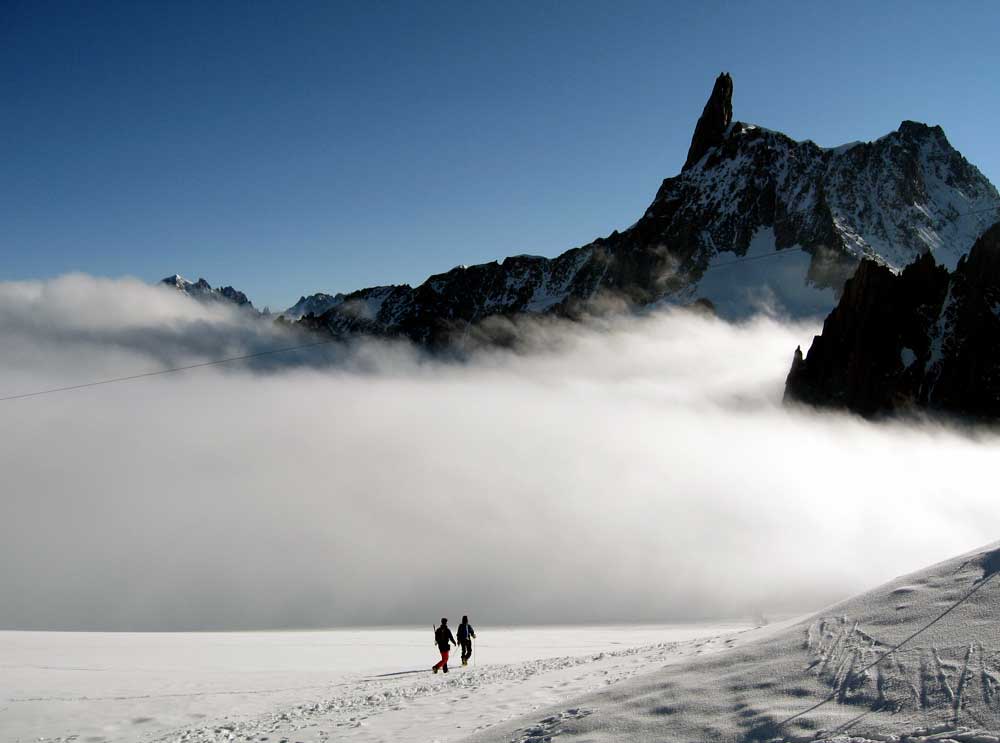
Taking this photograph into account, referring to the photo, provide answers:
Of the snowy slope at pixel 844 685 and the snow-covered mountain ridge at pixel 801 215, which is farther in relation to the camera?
the snow-covered mountain ridge at pixel 801 215

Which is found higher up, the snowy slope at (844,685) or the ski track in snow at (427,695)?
the snowy slope at (844,685)

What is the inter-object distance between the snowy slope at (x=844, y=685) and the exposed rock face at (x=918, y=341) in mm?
83582

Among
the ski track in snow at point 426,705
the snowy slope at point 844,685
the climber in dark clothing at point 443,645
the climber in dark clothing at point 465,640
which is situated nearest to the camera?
the snowy slope at point 844,685

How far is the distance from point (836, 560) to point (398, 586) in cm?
4573

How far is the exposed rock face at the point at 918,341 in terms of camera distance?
78438 mm

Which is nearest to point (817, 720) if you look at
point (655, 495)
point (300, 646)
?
point (300, 646)

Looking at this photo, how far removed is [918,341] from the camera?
84125mm

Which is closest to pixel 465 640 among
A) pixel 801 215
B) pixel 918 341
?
pixel 918 341

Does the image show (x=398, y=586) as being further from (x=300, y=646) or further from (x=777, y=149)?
(x=777, y=149)

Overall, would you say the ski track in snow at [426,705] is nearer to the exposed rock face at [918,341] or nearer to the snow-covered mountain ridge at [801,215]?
the exposed rock face at [918,341]

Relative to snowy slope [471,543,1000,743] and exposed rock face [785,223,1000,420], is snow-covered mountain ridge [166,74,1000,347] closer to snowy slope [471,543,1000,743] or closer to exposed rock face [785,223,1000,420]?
exposed rock face [785,223,1000,420]

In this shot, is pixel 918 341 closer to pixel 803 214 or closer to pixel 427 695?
pixel 427 695

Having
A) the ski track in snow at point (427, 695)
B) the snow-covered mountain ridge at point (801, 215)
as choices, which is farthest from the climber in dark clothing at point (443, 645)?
the snow-covered mountain ridge at point (801, 215)

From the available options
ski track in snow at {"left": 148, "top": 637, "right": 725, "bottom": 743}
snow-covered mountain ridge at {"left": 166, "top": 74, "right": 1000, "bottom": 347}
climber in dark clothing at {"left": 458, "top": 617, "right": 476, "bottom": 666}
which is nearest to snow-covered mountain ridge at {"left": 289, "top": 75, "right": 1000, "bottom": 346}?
snow-covered mountain ridge at {"left": 166, "top": 74, "right": 1000, "bottom": 347}
